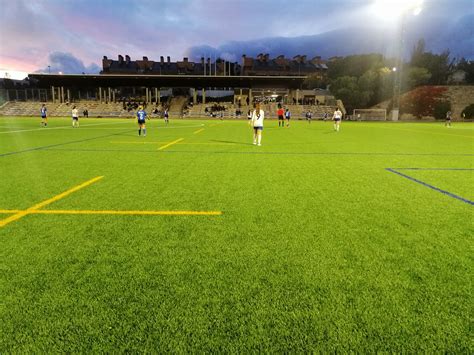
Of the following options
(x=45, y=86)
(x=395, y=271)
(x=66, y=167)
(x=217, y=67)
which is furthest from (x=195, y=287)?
(x=217, y=67)

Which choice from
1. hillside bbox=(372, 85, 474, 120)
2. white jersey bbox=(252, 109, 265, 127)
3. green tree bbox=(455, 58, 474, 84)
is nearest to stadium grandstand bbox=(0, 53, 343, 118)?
hillside bbox=(372, 85, 474, 120)

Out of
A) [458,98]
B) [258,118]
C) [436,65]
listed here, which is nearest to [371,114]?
[458,98]

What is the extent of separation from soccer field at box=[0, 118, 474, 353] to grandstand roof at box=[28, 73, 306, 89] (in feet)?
189

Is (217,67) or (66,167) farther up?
(217,67)

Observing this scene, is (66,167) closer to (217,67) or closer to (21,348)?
(21,348)

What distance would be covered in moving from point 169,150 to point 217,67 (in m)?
84.1

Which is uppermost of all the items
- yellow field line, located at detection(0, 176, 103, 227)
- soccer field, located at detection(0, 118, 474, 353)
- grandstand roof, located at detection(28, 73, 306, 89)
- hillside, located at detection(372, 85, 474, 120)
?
grandstand roof, located at detection(28, 73, 306, 89)

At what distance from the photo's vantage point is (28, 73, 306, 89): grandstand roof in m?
60.8

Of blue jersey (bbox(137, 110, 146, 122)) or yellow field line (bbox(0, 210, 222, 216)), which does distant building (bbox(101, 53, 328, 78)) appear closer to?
blue jersey (bbox(137, 110, 146, 122))

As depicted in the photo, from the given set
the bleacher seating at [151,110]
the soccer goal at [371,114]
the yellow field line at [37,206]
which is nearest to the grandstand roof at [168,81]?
the bleacher seating at [151,110]

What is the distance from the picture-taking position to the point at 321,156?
10.9 meters

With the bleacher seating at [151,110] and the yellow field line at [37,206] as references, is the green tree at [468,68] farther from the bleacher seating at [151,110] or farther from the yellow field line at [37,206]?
the yellow field line at [37,206]

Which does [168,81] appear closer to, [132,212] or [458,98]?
[458,98]

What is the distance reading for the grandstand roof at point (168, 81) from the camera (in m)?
60.8
